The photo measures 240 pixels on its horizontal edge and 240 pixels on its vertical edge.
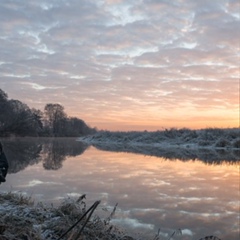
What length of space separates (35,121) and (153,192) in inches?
3255

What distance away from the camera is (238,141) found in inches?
1212

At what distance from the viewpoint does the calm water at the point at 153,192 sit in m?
6.40

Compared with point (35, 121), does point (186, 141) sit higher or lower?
lower

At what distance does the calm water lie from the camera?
6.40 meters

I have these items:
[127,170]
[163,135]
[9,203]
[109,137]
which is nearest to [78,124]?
[109,137]

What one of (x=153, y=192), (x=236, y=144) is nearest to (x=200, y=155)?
(x=236, y=144)

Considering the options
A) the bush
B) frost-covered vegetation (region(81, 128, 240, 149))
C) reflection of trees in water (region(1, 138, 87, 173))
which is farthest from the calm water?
frost-covered vegetation (region(81, 128, 240, 149))

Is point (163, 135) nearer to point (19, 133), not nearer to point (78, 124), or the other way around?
point (19, 133)

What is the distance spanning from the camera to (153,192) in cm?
950

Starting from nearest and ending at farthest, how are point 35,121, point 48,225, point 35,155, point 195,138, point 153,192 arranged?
point 48,225
point 153,192
point 35,155
point 195,138
point 35,121

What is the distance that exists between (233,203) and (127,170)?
6.22 meters

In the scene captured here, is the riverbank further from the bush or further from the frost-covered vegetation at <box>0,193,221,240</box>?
the bush

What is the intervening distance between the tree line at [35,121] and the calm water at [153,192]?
54.2m

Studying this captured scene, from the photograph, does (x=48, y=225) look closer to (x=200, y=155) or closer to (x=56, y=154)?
(x=56, y=154)
